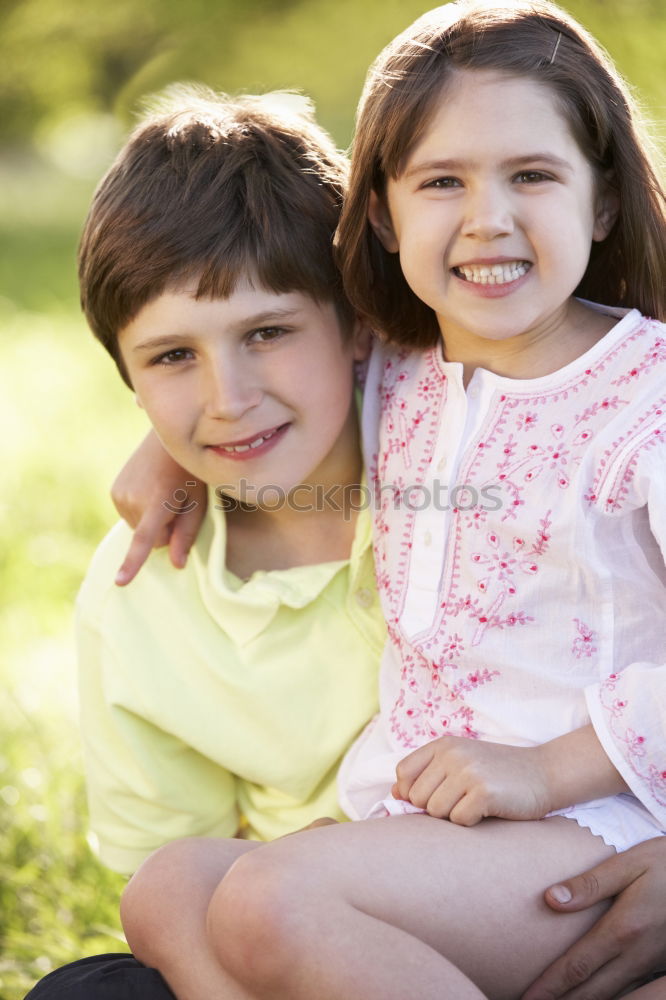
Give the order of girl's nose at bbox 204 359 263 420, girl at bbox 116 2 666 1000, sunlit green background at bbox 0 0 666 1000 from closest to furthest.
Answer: girl at bbox 116 2 666 1000
girl's nose at bbox 204 359 263 420
sunlit green background at bbox 0 0 666 1000

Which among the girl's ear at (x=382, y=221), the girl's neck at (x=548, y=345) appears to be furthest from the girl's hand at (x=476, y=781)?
the girl's ear at (x=382, y=221)

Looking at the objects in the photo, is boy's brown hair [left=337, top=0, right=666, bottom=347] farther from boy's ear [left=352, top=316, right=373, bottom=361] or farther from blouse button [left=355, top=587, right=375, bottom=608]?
blouse button [left=355, top=587, right=375, bottom=608]

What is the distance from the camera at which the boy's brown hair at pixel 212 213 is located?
1814mm

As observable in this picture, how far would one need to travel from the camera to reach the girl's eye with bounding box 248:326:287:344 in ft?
6.09

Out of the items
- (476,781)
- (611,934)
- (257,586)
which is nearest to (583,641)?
(476,781)

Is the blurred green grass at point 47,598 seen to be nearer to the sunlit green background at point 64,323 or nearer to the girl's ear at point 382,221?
the sunlit green background at point 64,323

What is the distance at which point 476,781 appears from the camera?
1.52m

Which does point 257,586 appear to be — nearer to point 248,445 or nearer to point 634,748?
point 248,445

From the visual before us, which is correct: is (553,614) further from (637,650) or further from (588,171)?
(588,171)

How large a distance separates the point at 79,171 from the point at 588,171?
1072cm

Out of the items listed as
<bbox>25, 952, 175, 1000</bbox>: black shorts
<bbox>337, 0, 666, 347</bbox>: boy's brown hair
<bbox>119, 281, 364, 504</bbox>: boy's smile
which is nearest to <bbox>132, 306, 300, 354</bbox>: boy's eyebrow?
<bbox>119, 281, 364, 504</bbox>: boy's smile

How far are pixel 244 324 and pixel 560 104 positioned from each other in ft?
1.90

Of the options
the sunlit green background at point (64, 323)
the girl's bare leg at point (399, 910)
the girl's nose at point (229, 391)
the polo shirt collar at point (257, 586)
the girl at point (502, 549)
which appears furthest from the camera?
the sunlit green background at point (64, 323)

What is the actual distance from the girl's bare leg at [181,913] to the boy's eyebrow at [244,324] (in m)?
0.78
